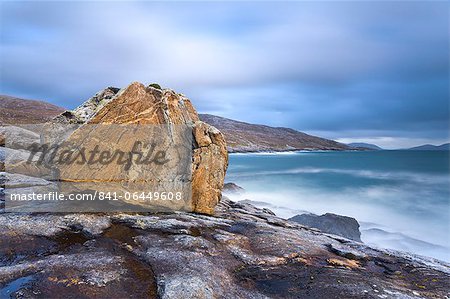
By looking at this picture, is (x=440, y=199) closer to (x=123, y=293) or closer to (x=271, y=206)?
(x=271, y=206)

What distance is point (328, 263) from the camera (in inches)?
643

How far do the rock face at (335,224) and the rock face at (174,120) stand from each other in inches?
529

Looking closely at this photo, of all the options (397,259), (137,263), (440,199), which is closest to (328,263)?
(397,259)

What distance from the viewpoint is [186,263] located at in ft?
46.9

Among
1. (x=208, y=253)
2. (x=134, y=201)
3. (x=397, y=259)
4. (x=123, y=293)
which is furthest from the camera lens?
(x=134, y=201)

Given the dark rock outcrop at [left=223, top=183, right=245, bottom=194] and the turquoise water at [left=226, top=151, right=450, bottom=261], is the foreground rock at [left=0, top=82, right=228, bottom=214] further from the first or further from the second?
the dark rock outcrop at [left=223, top=183, right=245, bottom=194]

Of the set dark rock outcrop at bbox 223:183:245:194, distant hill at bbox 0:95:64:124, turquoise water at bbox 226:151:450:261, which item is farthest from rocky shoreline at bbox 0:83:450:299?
distant hill at bbox 0:95:64:124

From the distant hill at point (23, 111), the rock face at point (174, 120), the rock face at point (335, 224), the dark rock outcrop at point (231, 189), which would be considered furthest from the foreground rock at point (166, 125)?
the distant hill at point (23, 111)

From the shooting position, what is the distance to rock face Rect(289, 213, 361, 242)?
31.7 m

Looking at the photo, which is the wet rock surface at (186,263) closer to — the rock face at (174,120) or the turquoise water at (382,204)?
the rock face at (174,120)

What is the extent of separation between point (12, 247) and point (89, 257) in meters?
4.01

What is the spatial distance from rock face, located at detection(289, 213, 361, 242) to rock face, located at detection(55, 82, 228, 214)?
1342 centimetres

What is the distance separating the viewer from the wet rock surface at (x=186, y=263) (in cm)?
1203

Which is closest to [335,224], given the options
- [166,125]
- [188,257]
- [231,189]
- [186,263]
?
[166,125]
